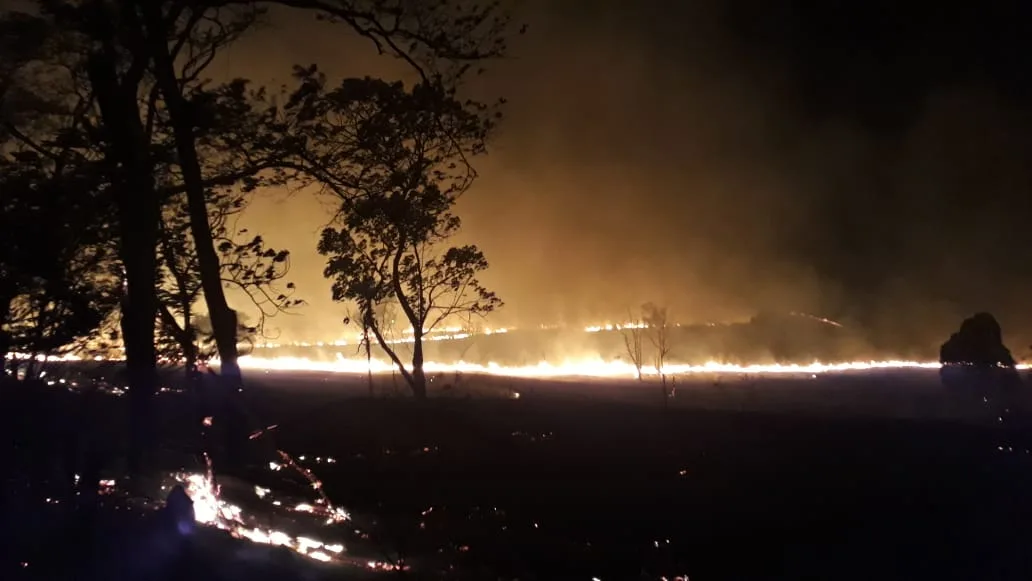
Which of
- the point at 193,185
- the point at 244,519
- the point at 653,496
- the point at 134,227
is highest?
the point at 193,185

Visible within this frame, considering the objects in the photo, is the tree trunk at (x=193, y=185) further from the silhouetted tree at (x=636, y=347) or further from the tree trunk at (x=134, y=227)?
the silhouetted tree at (x=636, y=347)

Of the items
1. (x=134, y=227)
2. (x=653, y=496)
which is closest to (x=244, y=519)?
(x=134, y=227)

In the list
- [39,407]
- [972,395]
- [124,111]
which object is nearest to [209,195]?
[124,111]

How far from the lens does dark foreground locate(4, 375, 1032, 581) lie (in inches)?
326

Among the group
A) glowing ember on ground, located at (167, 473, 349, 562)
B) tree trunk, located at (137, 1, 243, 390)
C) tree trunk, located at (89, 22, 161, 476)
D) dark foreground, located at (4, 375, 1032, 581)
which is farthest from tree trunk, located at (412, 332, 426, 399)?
tree trunk, located at (89, 22, 161, 476)

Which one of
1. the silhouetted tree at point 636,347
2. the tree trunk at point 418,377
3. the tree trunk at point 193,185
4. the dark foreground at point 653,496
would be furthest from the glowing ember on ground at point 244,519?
the silhouetted tree at point 636,347

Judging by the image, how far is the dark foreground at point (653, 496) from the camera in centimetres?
827

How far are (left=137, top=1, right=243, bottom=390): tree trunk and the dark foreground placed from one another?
2768 mm

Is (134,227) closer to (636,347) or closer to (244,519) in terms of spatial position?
(244,519)

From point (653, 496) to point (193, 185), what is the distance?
868cm

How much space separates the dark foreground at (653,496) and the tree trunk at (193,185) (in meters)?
2.77

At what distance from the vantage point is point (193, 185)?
10.1m

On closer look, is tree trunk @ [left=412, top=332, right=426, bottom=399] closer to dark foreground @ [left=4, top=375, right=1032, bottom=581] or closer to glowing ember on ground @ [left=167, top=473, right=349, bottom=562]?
dark foreground @ [left=4, top=375, right=1032, bottom=581]

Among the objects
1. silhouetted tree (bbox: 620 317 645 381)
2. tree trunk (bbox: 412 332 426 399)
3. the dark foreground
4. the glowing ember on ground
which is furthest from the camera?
silhouetted tree (bbox: 620 317 645 381)
